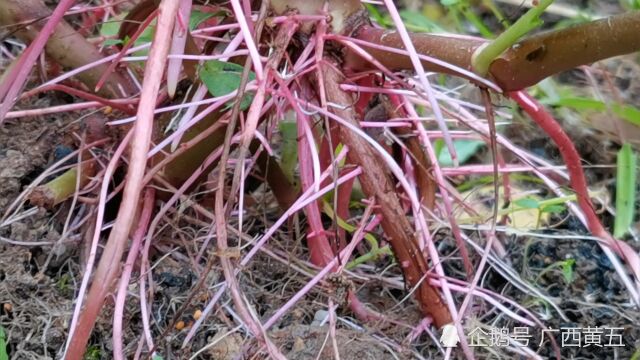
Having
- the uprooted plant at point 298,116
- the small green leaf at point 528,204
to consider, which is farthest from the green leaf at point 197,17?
the small green leaf at point 528,204

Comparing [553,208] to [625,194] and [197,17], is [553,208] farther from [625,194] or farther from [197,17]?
[197,17]

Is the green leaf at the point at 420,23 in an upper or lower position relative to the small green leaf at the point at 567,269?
upper

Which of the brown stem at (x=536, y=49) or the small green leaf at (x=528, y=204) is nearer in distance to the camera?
the brown stem at (x=536, y=49)

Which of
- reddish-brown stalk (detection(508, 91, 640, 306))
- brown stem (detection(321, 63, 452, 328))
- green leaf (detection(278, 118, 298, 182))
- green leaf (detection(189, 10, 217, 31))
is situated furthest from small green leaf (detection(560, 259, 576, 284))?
green leaf (detection(189, 10, 217, 31))

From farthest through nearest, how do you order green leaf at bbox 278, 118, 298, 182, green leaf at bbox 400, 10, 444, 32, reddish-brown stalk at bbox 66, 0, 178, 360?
green leaf at bbox 400, 10, 444, 32
green leaf at bbox 278, 118, 298, 182
reddish-brown stalk at bbox 66, 0, 178, 360

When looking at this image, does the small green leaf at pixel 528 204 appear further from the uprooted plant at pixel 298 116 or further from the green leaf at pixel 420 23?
the green leaf at pixel 420 23

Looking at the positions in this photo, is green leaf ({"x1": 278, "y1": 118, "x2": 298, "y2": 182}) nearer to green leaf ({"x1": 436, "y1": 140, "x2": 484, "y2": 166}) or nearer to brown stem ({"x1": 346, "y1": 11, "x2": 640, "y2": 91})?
brown stem ({"x1": 346, "y1": 11, "x2": 640, "y2": 91})

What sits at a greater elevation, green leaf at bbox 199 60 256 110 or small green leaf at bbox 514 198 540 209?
green leaf at bbox 199 60 256 110
